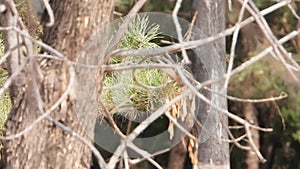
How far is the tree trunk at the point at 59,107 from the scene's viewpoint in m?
1.43

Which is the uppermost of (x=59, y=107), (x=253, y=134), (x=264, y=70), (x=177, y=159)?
(x=264, y=70)

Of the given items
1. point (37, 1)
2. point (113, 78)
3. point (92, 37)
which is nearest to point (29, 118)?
point (92, 37)

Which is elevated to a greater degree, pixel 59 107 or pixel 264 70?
pixel 264 70

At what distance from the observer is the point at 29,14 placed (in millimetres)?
1976

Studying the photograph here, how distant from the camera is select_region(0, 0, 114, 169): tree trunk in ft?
4.71

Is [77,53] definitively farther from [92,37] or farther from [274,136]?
[274,136]

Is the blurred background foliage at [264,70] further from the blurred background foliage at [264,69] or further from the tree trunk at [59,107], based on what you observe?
the tree trunk at [59,107]

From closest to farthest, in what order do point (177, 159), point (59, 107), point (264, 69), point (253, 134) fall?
1. point (59, 107)
2. point (264, 69)
3. point (253, 134)
4. point (177, 159)

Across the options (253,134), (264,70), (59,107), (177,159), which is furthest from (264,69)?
(59,107)

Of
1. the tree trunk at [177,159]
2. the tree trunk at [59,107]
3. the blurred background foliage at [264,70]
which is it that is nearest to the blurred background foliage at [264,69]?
the blurred background foliage at [264,70]

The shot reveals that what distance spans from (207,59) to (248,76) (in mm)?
2165

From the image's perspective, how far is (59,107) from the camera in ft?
4.73

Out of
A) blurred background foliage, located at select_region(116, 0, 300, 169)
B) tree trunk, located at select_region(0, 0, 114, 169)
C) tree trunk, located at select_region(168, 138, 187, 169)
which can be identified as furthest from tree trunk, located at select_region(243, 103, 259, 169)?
tree trunk, located at select_region(0, 0, 114, 169)

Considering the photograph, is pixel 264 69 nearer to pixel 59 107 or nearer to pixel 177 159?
pixel 177 159
